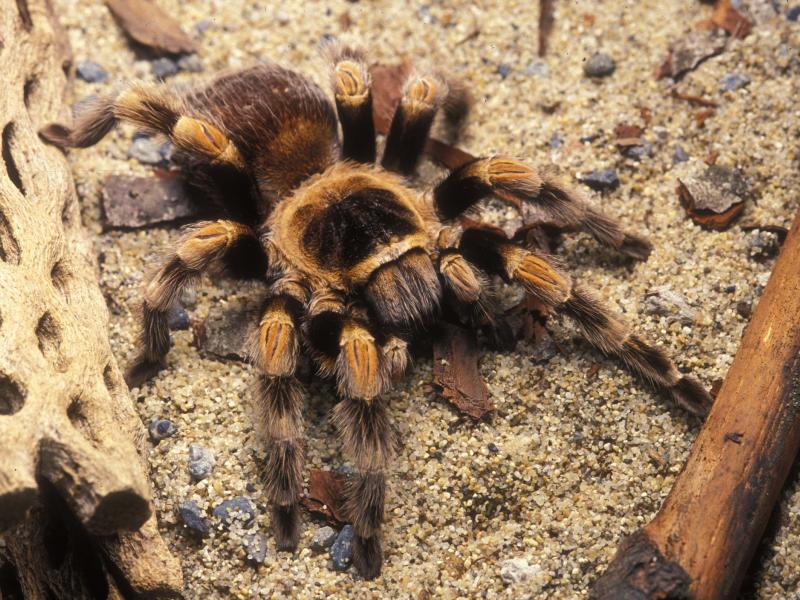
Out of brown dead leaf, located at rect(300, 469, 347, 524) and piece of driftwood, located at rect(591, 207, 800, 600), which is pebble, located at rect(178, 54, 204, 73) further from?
piece of driftwood, located at rect(591, 207, 800, 600)

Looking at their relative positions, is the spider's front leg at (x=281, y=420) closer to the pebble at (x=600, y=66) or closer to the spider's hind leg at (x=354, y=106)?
the spider's hind leg at (x=354, y=106)

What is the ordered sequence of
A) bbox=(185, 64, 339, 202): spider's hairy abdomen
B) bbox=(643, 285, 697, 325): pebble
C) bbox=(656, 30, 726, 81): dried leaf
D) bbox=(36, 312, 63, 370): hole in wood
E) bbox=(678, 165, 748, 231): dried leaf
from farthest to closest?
bbox=(656, 30, 726, 81): dried leaf, bbox=(678, 165, 748, 231): dried leaf, bbox=(185, 64, 339, 202): spider's hairy abdomen, bbox=(643, 285, 697, 325): pebble, bbox=(36, 312, 63, 370): hole in wood

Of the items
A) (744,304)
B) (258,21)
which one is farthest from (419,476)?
(258,21)

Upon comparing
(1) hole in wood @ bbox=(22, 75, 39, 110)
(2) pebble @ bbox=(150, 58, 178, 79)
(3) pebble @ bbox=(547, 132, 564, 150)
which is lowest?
(2) pebble @ bbox=(150, 58, 178, 79)

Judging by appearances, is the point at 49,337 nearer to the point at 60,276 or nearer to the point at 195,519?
the point at 60,276

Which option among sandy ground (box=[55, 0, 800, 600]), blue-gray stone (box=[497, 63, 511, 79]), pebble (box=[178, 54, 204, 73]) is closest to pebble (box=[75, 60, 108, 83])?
sandy ground (box=[55, 0, 800, 600])

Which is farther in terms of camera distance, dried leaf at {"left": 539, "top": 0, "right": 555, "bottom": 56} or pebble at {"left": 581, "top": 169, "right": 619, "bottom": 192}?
dried leaf at {"left": 539, "top": 0, "right": 555, "bottom": 56}

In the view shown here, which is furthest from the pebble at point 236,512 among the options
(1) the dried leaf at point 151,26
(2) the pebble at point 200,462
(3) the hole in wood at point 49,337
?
(1) the dried leaf at point 151,26

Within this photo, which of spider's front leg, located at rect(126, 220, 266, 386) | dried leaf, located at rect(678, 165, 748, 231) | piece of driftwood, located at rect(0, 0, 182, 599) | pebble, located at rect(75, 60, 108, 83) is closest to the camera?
piece of driftwood, located at rect(0, 0, 182, 599)
